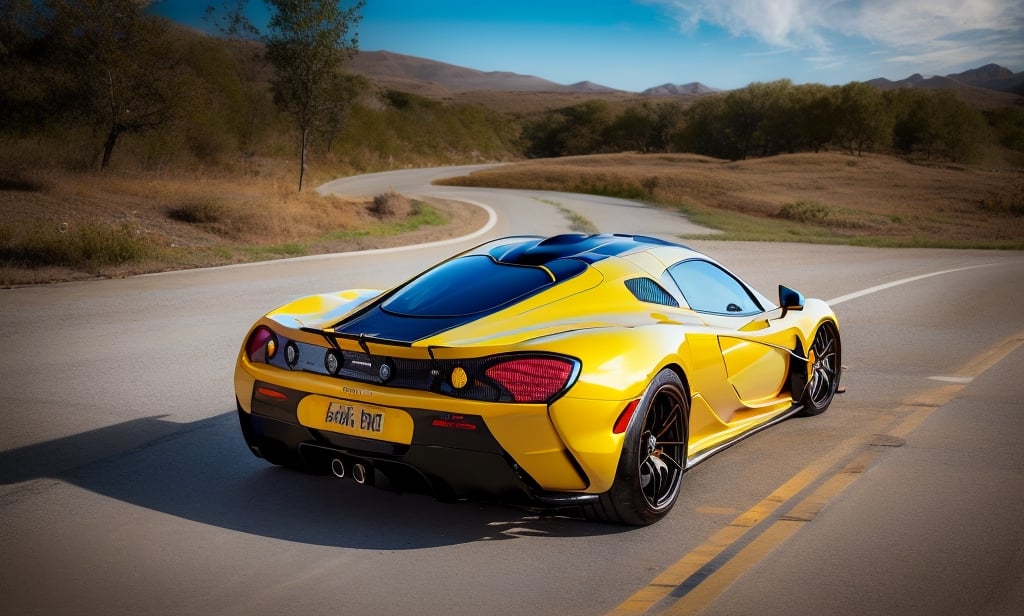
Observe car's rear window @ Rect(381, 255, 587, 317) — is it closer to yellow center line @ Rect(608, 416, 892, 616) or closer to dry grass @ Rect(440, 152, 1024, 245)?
yellow center line @ Rect(608, 416, 892, 616)

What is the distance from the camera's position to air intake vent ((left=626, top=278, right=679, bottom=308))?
519cm

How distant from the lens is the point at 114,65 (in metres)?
27.3

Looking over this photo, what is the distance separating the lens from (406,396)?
4.34 metres

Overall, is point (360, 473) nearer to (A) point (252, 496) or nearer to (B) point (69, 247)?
(A) point (252, 496)

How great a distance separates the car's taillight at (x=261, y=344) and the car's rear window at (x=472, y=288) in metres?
0.59

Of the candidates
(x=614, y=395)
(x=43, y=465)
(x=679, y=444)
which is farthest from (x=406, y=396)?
(x=43, y=465)

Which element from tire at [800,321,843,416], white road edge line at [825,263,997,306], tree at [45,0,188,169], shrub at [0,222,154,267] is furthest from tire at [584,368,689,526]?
tree at [45,0,188,169]

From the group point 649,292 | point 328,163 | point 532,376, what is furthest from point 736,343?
point 328,163

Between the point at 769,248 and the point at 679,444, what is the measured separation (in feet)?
65.4

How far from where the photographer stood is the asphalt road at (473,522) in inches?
153

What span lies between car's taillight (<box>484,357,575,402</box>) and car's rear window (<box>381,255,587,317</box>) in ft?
1.79

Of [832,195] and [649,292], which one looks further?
[832,195]

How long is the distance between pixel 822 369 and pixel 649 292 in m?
2.47

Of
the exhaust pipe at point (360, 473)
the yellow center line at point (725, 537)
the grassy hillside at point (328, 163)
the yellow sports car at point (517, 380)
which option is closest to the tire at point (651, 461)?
the yellow sports car at point (517, 380)
